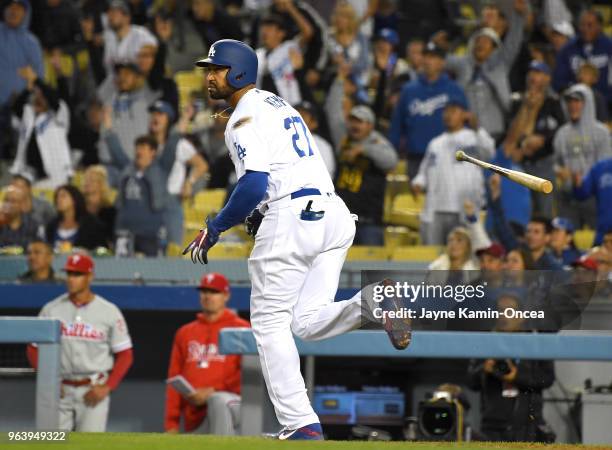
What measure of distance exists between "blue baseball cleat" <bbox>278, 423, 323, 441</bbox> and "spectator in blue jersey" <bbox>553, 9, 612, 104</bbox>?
6871 mm

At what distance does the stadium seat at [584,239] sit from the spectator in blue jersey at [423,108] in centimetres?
146

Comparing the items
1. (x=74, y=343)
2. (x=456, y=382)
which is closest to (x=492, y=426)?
(x=456, y=382)

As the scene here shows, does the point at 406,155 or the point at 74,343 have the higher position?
the point at 406,155

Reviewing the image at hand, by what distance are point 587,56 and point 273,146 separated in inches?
270

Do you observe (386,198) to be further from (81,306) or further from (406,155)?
(81,306)

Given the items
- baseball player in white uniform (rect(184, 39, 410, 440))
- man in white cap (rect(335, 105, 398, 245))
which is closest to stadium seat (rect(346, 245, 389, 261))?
man in white cap (rect(335, 105, 398, 245))

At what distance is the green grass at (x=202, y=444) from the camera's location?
4.80 meters

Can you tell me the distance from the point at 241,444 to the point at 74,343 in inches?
134

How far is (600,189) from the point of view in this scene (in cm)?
976

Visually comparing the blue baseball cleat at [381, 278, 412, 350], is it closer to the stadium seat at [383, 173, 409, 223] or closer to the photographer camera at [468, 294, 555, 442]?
the photographer camera at [468, 294, 555, 442]

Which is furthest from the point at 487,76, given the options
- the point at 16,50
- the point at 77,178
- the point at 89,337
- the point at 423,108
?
the point at 89,337

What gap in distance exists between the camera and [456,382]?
9078 millimetres

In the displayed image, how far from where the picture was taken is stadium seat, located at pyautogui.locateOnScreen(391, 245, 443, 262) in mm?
9312

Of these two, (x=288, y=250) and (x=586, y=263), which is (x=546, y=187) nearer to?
(x=288, y=250)
